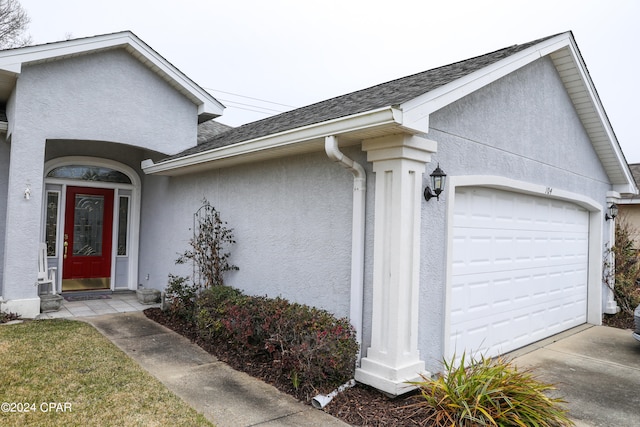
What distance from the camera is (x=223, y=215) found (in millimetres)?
7672

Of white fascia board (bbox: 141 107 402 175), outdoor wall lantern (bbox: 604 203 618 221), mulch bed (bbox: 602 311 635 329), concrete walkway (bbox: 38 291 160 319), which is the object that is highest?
white fascia board (bbox: 141 107 402 175)

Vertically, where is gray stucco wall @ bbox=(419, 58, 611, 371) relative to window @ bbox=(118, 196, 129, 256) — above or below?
above

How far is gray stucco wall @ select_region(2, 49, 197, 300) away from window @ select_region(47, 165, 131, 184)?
1.29ft

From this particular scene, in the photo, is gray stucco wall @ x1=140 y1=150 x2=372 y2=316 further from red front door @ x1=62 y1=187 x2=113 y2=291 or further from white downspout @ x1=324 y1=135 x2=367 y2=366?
red front door @ x1=62 y1=187 x2=113 y2=291

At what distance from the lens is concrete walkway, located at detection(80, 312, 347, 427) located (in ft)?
13.4

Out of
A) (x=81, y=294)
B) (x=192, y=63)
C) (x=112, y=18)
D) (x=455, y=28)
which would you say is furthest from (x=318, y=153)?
(x=192, y=63)

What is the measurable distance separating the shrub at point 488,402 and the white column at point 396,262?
437 millimetres

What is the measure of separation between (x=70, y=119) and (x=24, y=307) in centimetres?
360

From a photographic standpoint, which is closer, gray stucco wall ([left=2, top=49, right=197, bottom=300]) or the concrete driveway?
the concrete driveway

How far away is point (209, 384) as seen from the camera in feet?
16.2

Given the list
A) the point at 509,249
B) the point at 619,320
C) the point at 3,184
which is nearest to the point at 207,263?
the point at 3,184

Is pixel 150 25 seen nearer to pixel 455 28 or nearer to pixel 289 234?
pixel 455 28

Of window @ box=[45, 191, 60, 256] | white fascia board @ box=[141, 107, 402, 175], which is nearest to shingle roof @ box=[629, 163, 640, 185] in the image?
white fascia board @ box=[141, 107, 402, 175]

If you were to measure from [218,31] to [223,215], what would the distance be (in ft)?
67.2
